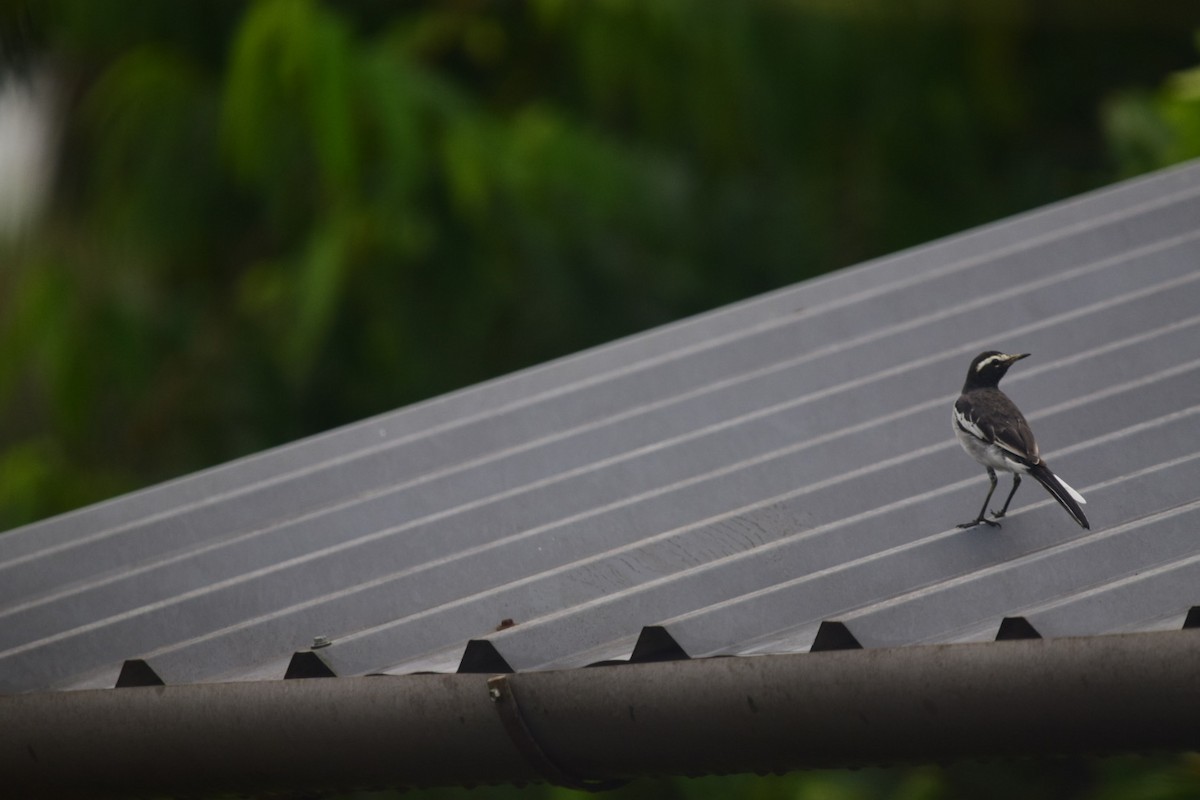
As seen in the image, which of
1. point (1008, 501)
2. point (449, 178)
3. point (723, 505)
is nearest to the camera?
point (1008, 501)

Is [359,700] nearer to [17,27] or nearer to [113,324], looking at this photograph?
[17,27]

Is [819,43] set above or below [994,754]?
above

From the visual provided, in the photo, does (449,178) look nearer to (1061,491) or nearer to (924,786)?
(924,786)

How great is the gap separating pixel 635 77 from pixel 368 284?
3.06 meters

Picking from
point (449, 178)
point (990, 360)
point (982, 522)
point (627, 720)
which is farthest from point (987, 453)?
point (449, 178)

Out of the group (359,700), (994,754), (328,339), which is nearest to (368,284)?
(328,339)

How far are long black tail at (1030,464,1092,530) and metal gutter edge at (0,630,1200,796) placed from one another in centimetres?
76

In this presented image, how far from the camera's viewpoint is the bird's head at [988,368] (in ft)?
12.3

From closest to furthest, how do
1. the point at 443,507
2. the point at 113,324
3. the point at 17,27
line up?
1. the point at 443,507
2. the point at 17,27
3. the point at 113,324

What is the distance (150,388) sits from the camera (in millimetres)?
10492

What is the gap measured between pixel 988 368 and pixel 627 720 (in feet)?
5.08

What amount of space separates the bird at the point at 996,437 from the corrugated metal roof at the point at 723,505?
15 centimetres

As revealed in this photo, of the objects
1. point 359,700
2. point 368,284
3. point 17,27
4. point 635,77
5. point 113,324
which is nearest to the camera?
point 359,700

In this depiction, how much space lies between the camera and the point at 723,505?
13.0 ft
